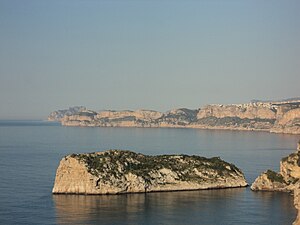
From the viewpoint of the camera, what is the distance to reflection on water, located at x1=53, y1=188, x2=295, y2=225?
63.8 m

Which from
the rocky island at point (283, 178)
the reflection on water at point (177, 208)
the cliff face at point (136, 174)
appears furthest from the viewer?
the rocky island at point (283, 178)

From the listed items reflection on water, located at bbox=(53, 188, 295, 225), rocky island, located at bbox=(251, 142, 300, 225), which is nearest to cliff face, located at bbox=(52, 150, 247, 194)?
reflection on water, located at bbox=(53, 188, 295, 225)

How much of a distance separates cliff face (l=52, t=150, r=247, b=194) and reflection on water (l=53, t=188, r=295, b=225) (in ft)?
7.00

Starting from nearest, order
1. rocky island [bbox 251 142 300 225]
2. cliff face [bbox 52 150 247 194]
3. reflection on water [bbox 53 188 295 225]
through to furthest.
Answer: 1. reflection on water [bbox 53 188 295 225]
2. cliff face [bbox 52 150 247 194]
3. rocky island [bbox 251 142 300 225]

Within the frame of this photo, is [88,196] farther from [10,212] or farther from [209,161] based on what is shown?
[209,161]

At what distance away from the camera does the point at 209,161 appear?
3590 inches

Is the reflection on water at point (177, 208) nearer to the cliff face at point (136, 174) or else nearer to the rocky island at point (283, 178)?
the cliff face at point (136, 174)

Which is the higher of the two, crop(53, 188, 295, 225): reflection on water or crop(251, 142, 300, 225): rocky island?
crop(251, 142, 300, 225): rocky island

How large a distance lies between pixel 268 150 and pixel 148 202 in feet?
322

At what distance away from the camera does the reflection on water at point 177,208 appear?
63.8 metres

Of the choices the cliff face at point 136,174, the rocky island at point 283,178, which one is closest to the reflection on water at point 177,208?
the cliff face at point 136,174

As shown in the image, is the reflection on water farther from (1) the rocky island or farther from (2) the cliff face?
(1) the rocky island

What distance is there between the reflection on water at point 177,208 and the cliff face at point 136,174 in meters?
2.13

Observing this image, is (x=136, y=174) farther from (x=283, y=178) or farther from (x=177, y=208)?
(x=283, y=178)
